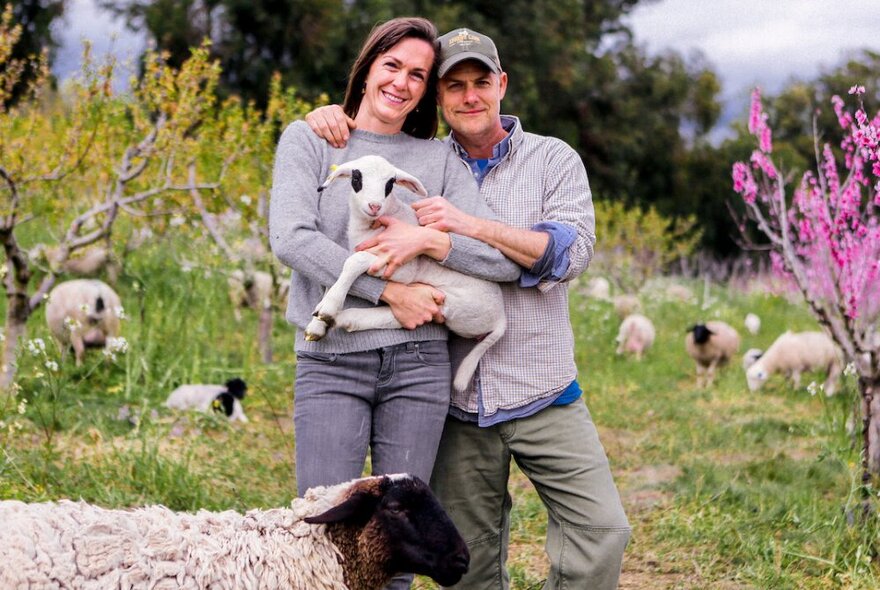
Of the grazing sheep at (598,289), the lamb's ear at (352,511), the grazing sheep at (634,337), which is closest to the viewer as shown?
the lamb's ear at (352,511)

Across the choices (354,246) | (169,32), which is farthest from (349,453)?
(169,32)

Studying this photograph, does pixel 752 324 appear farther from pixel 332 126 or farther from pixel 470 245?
pixel 332 126

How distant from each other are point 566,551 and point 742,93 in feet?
79.1

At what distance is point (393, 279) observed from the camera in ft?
10.1

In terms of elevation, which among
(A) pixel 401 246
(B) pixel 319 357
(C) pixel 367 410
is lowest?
(C) pixel 367 410

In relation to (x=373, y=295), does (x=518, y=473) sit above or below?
below

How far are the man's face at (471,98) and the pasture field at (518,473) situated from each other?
2459 millimetres

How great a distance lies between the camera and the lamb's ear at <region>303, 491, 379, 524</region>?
2740 mm

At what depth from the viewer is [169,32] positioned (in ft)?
68.5

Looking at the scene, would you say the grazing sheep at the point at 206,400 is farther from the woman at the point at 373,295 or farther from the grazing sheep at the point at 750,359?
the grazing sheep at the point at 750,359

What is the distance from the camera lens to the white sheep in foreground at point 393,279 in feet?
9.77

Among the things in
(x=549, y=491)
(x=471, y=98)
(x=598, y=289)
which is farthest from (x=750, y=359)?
(x=471, y=98)

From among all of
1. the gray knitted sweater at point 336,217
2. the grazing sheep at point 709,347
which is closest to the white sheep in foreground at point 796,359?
the grazing sheep at point 709,347

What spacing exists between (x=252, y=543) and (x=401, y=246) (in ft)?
3.33
